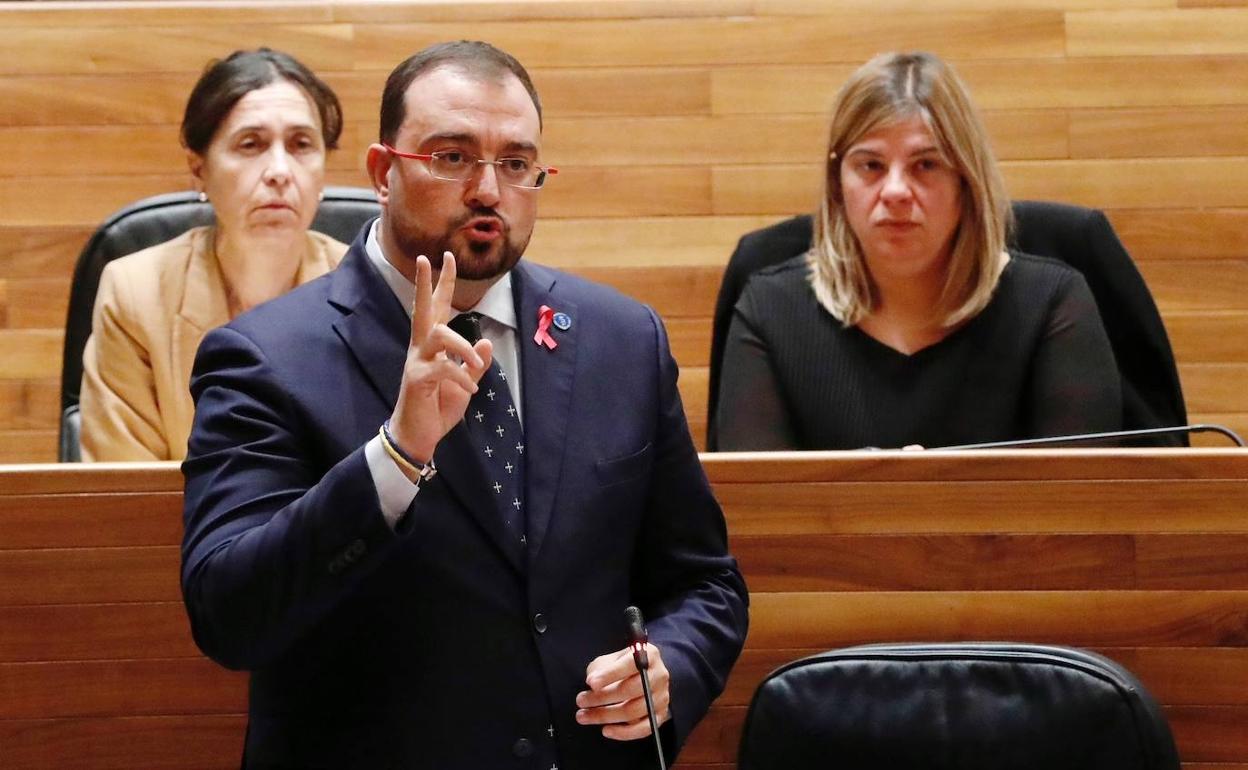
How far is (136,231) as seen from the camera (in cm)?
131

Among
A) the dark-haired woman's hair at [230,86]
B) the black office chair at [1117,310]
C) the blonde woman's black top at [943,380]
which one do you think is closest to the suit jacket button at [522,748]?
the blonde woman's black top at [943,380]

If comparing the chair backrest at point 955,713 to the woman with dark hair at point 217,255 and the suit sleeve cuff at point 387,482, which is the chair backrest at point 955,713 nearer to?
the suit sleeve cuff at point 387,482

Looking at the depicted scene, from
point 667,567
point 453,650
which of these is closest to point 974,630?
point 667,567

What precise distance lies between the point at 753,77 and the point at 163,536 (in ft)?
2.60

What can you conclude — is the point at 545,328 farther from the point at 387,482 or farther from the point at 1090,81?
the point at 1090,81

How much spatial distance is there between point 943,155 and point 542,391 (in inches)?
20.5

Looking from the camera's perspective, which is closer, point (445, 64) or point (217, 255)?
point (445, 64)

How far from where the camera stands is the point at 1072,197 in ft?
4.96

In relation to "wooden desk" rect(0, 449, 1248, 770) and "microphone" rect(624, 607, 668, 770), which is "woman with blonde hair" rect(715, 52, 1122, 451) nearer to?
"wooden desk" rect(0, 449, 1248, 770)

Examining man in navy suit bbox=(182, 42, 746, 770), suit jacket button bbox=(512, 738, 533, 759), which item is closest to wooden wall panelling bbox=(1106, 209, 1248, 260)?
man in navy suit bbox=(182, 42, 746, 770)

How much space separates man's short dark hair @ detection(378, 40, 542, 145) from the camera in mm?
729

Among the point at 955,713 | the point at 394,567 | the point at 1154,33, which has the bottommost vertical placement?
the point at 955,713

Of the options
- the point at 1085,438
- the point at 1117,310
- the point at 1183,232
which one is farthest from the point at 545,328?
the point at 1183,232

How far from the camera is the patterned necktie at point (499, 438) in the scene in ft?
2.32
